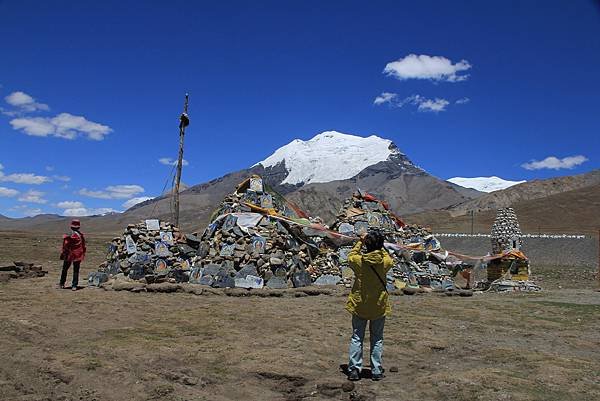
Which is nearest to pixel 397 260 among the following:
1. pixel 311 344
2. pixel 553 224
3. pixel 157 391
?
pixel 311 344

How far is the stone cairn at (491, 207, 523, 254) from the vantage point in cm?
1988

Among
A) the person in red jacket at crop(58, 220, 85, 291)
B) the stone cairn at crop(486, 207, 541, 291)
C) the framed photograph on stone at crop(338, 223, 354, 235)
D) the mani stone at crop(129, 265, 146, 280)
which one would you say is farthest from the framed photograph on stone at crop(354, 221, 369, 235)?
the person in red jacket at crop(58, 220, 85, 291)

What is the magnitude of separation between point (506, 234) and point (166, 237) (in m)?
12.7

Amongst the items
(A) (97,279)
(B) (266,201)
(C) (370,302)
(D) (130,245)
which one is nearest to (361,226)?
(B) (266,201)

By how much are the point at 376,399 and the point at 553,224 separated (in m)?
94.2

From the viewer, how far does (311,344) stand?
791 cm

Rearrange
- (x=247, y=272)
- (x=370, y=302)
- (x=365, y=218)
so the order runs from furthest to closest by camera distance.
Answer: (x=365, y=218) < (x=247, y=272) < (x=370, y=302)

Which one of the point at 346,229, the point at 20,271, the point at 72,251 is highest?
the point at 346,229

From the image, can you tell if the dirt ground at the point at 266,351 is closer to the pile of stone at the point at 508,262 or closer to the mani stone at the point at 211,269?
the mani stone at the point at 211,269

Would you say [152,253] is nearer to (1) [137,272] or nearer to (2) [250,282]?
(1) [137,272]

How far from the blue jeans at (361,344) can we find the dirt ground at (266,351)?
22 cm

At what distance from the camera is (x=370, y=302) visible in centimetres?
623

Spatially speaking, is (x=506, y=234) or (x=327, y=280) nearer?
(x=327, y=280)

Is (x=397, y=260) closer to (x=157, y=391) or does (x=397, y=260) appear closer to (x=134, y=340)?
(x=134, y=340)
